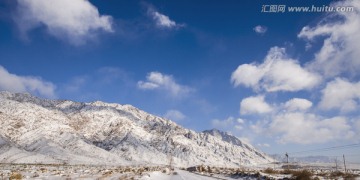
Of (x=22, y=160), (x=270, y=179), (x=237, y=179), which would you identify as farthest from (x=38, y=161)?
(x=270, y=179)

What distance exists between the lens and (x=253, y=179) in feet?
190

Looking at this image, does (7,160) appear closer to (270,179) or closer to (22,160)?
(22,160)

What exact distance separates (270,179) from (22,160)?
17586 cm

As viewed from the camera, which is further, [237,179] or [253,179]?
[237,179]

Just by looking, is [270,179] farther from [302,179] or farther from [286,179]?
[302,179]

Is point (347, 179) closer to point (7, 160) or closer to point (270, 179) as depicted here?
point (270, 179)

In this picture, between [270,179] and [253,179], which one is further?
[253,179]

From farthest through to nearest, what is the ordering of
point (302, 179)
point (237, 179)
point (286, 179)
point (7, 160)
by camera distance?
point (7, 160) → point (237, 179) → point (286, 179) → point (302, 179)

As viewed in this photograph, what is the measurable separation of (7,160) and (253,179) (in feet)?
551

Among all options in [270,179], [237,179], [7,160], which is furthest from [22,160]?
[270,179]

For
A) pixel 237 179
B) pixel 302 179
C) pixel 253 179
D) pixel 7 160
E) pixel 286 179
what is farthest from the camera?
pixel 7 160

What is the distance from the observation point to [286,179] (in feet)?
158

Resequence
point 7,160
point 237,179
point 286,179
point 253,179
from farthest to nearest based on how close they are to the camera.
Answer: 1. point 7,160
2. point 237,179
3. point 253,179
4. point 286,179

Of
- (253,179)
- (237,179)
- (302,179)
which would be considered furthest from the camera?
(237,179)
